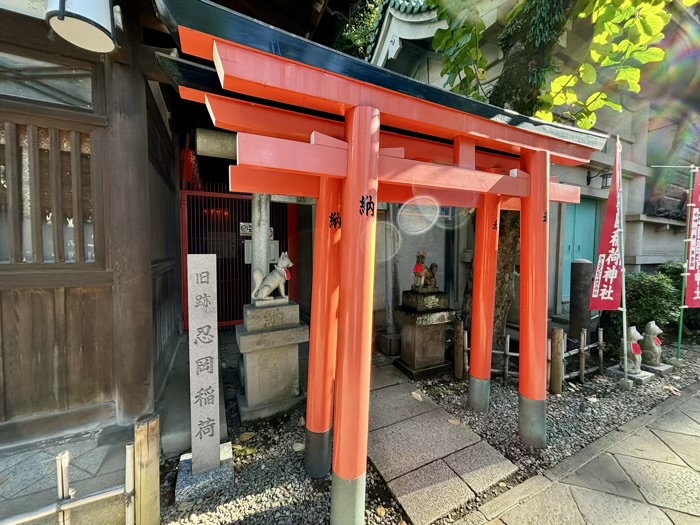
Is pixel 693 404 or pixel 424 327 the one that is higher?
pixel 424 327

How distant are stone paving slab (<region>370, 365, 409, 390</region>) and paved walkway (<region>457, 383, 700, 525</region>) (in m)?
2.08

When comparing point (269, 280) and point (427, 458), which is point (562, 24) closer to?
point (269, 280)

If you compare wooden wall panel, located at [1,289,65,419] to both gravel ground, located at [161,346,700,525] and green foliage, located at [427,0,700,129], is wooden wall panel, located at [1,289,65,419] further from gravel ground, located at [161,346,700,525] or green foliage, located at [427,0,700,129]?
green foliage, located at [427,0,700,129]

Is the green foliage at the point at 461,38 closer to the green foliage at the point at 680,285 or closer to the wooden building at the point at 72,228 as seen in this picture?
the wooden building at the point at 72,228

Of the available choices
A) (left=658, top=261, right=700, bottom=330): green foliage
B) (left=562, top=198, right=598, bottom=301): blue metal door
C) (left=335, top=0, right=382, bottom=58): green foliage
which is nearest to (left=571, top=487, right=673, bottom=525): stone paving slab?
(left=562, top=198, right=598, bottom=301): blue metal door

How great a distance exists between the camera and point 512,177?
2750 mm

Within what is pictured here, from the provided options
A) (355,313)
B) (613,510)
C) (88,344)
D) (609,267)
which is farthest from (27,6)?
(609,267)

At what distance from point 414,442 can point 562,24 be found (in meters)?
5.59

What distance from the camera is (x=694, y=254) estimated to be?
516 cm

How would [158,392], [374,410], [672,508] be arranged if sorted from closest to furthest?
[672,508], [158,392], [374,410]

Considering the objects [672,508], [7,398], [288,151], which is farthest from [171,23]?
[672,508]

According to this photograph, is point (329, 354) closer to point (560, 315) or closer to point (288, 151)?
point (288, 151)

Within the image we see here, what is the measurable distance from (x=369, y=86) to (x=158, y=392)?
407 centimetres

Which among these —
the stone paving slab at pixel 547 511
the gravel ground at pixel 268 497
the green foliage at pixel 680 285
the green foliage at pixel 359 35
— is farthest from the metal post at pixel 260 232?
the green foliage at pixel 680 285
